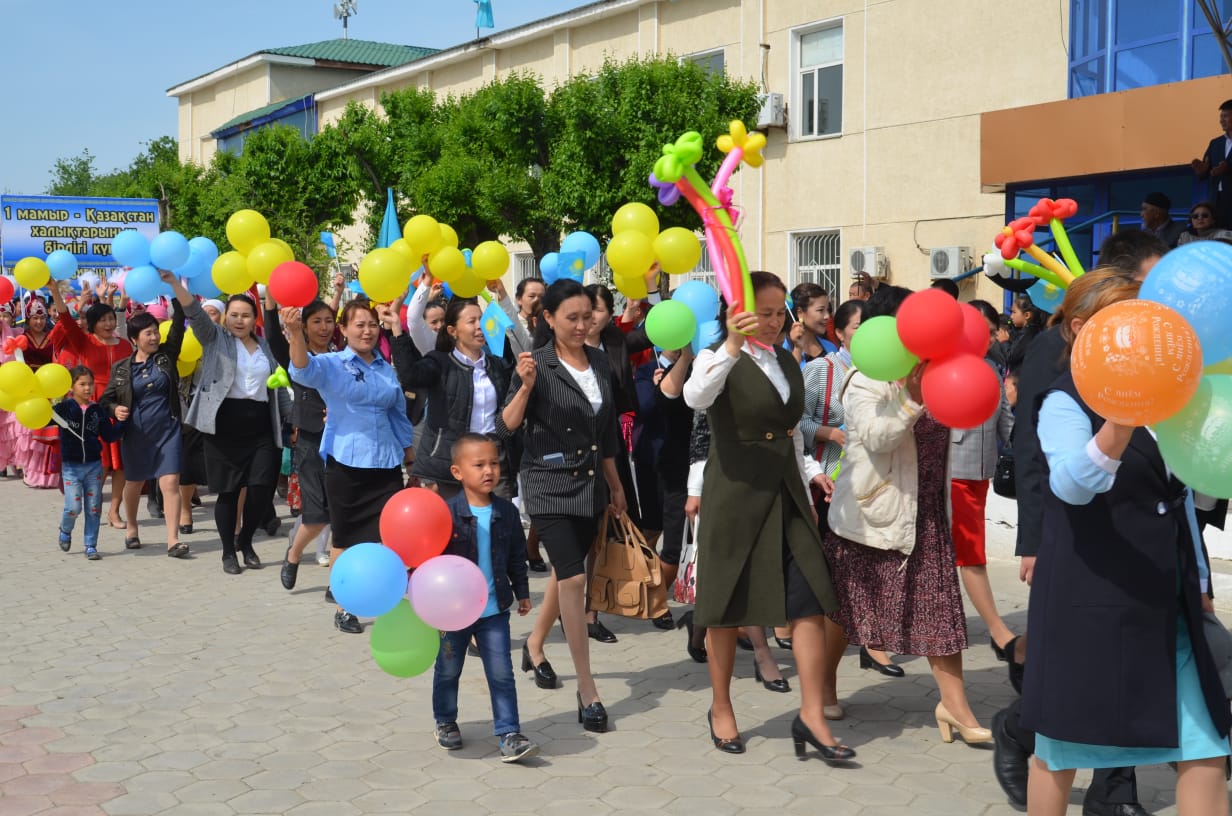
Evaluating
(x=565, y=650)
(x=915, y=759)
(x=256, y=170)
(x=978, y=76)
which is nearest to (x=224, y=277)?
(x=565, y=650)

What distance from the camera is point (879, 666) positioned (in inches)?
251

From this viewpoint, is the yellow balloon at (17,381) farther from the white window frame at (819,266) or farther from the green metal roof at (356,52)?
the green metal roof at (356,52)

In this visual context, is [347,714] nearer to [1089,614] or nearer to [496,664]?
[496,664]

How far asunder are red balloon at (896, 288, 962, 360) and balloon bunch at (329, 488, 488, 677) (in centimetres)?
180

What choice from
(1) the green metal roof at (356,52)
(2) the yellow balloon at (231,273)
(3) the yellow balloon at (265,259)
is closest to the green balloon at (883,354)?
(3) the yellow balloon at (265,259)

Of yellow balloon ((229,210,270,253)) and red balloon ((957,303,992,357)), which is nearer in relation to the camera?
red balloon ((957,303,992,357))

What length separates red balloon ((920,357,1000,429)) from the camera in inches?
167

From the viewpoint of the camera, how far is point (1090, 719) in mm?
3357

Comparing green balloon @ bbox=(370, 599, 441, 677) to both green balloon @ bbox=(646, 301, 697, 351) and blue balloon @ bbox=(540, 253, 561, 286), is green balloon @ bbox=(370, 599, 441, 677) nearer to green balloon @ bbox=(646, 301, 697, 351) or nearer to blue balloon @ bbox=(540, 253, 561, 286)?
green balloon @ bbox=(646, 301, 697, 351)

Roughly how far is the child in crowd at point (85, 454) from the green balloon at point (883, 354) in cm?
721

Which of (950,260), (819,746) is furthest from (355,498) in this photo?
(950,260)

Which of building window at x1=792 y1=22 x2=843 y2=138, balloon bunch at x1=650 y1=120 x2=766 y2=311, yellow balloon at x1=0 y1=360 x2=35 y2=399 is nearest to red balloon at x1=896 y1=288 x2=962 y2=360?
balloon bunch at x1=650 y1=120 x2=766 y2=311

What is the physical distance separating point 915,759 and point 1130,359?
2.70 m

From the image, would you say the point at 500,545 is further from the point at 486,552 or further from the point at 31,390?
the point at 31,390
